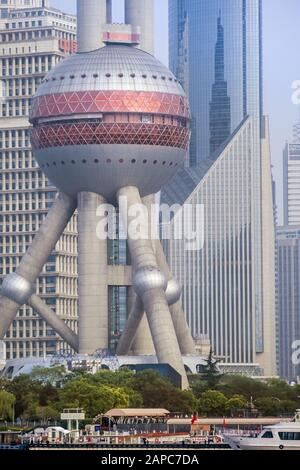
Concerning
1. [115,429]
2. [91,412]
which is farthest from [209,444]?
[91,412]
